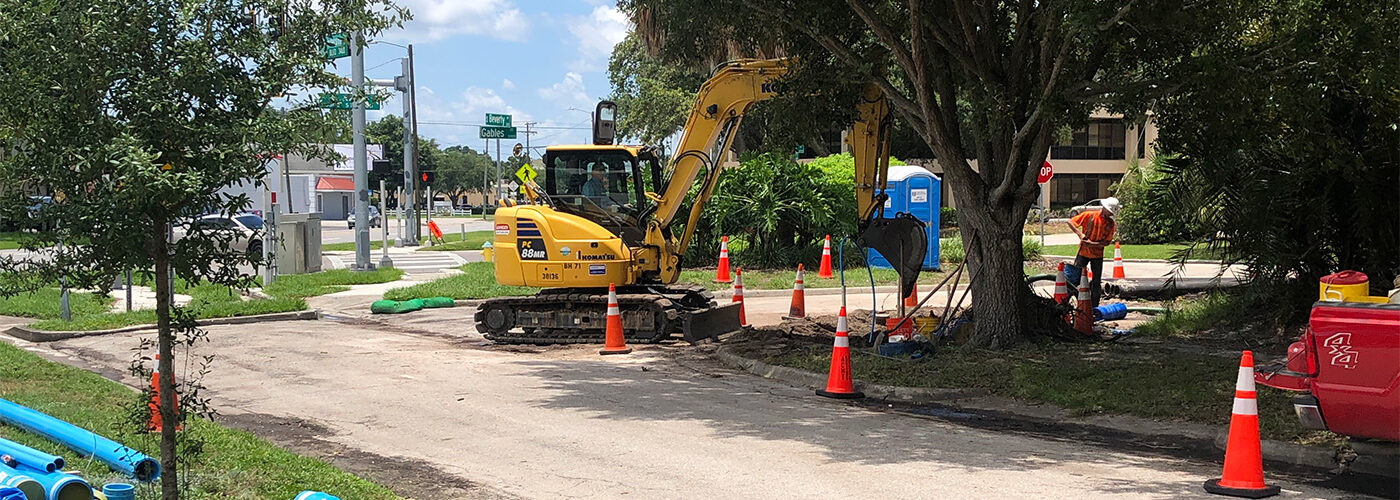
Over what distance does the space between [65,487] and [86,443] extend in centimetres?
166

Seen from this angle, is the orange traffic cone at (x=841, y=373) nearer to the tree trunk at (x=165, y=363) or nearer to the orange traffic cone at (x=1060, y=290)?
the orange traffic cone at (x=1060, y=290)

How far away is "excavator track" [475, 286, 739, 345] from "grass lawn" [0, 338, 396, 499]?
5871mm

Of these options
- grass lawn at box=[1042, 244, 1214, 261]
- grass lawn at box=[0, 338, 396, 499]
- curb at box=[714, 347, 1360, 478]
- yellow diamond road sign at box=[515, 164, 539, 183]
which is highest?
Answer: yellow diamond road sign at box=[515, 164, 539, 183]

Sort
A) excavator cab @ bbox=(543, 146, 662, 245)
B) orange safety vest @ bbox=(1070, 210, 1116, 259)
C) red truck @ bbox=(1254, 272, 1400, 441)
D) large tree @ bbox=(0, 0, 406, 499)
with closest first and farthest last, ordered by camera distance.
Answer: large tree @ bbox=(0, 0, 406, 499) < red truck @ bbox=(1254, 272, 1400, 441) < excavator cab @ bbox=(543, 146, 662, 245) < orange safety vest @ bbox=(1070, 210, 1116, 259)

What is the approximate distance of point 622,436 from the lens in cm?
930

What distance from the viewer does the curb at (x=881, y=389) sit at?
11.1 meters

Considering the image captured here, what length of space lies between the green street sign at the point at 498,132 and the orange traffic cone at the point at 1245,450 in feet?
A: 113

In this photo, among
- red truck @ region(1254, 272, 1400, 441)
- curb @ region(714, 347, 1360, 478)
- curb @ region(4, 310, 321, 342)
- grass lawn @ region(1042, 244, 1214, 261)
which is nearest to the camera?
red truck @ region(1254, 272, 1400, 441)

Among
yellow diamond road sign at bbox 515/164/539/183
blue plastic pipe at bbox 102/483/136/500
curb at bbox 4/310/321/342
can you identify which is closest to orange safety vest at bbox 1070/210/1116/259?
yellow diamond road sign at bbox 515/164/539/183

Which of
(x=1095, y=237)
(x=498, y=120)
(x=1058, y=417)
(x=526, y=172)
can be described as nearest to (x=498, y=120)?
(x=498, y=120)

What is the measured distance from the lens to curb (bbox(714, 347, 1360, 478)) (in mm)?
8344

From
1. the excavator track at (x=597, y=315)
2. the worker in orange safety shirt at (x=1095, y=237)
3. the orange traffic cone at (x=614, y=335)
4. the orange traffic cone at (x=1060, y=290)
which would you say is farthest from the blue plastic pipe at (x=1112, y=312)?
the orange traffic cone at (x=614, y=335)

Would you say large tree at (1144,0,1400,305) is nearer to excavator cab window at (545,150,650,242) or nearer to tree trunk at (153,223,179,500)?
excavator cab window at (545,150,650,242)

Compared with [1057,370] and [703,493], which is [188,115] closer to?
[703,493]
